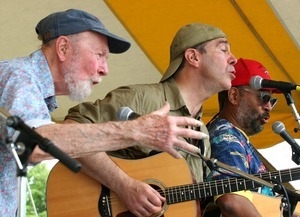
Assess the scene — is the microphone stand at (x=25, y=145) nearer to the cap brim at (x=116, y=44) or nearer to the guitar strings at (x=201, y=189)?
the cap brim at (x=116, y=44)

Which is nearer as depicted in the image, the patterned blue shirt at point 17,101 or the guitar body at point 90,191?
the patterned blue shirt at point 17,101

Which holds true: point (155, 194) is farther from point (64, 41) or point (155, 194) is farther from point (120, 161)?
point (64, 41)

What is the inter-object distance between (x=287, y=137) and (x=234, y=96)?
1246mm

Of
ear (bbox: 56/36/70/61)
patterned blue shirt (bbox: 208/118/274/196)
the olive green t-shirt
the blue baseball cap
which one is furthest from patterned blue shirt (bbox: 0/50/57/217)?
patterned blue shirt (bbox: 208/118/274/196)

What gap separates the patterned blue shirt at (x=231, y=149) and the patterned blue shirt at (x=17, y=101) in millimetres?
1246

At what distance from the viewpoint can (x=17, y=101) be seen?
250 centimetres

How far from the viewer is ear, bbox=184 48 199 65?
403cm

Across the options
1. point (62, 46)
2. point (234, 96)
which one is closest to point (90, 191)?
point (62, 46)

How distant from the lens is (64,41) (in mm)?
3025

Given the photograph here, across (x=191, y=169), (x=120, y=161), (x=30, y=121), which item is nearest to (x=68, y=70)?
Result: (x=30, y=121)

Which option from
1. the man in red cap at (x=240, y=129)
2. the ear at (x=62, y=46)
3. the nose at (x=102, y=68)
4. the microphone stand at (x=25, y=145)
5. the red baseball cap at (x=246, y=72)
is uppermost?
the ear at (x=62, y=46)

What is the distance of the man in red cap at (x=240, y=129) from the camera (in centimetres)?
367

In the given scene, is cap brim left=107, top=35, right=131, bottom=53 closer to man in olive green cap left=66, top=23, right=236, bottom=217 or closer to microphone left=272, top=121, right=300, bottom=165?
man in olive green cap left=66, top=23, right=236, bottom=217

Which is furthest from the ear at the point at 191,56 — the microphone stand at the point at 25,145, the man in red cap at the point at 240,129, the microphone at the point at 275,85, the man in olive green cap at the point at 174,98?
the microphone stand at the point at 25,145
